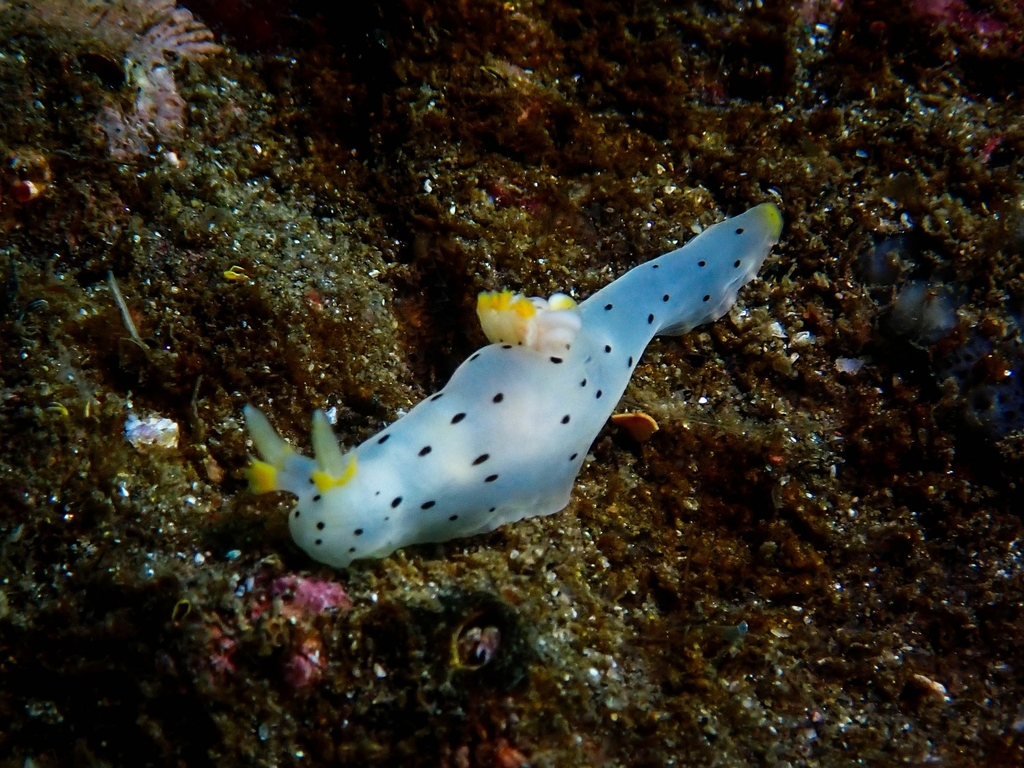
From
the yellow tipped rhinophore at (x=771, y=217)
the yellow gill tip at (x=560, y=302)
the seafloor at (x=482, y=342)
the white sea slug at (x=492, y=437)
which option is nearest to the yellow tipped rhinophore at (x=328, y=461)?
the white sea slug at (x=492, y=437)

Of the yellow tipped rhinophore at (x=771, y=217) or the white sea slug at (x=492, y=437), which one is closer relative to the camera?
the white sea slug at (x=492, y=437)

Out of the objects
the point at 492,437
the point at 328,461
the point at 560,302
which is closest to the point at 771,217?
the point at 560,302

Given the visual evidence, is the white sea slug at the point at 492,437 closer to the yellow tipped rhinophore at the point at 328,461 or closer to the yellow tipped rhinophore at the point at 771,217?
the yellow tipped rhinophore at the point at 328,461

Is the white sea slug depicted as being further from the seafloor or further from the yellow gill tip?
the seafloor

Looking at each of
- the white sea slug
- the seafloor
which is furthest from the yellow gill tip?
the seafloor

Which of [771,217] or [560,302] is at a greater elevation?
[771,217]

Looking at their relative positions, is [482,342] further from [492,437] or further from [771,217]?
[771,217]
